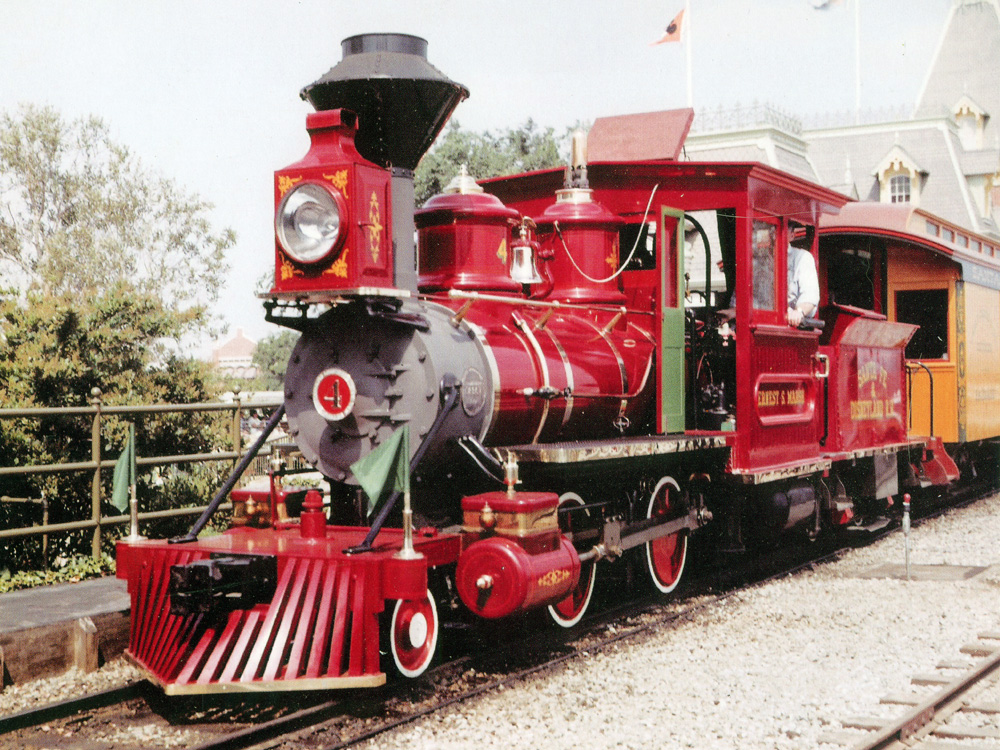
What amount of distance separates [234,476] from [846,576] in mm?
5324

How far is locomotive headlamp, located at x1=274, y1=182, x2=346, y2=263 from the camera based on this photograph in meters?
5.28

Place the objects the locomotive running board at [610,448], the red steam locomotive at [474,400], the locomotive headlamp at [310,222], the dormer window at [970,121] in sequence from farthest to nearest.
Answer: the dormer window at [970,121] → the locomotive running board at [610,448] → the locomotive headlamp at [310,222] → the red steam locomotive at [474,400]

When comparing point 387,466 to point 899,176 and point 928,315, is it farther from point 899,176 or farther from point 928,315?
point 899,176

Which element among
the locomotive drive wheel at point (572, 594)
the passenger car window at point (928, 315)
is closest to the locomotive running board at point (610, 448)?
the locomotive drive wheel at point (572, 594)

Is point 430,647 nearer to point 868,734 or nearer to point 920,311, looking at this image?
point 868,734

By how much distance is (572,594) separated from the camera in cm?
694

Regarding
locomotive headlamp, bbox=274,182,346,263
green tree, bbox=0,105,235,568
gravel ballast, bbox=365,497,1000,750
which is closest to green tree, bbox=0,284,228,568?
green tree, bbox=0,105,235,568

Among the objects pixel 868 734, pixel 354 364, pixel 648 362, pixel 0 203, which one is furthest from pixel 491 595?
pixel 0 203

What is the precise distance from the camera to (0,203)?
23.2 m

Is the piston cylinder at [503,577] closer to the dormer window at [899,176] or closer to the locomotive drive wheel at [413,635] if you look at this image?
the locomotive drive wheel at [413,635]

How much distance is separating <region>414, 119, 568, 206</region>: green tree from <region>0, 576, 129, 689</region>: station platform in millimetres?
24391

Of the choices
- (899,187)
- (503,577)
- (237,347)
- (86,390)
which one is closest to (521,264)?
(503,577)

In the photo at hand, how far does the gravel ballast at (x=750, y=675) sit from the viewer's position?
15.7 feet

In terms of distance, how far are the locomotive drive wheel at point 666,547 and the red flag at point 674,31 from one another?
16.3 m
